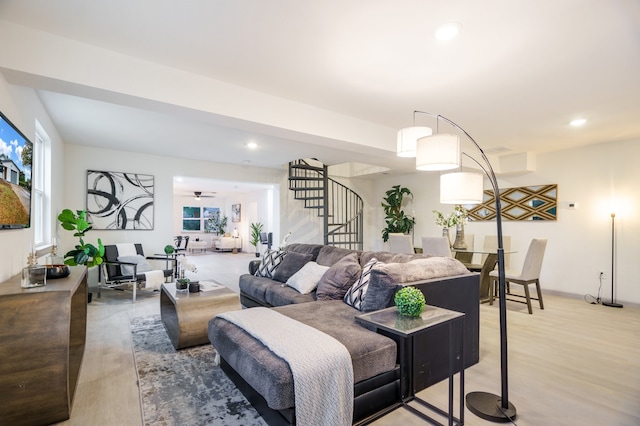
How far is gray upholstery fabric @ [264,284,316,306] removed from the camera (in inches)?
123

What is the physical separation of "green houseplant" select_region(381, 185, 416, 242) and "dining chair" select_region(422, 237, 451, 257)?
280 cm

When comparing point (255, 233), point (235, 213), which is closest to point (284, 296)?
point (255, 233)

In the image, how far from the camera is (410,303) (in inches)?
74.9

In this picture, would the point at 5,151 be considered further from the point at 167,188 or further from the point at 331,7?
the point at 167,188

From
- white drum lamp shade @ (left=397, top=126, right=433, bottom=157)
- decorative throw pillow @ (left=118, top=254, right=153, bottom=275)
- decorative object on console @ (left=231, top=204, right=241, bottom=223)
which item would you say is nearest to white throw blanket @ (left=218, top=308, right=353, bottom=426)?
white drum lamp shade @ (left=397, top=126, right=433, bottom=157)

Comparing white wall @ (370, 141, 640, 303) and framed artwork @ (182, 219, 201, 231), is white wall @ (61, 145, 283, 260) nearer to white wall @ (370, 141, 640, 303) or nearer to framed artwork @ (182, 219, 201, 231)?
white wall @ (370, 141, 640, 303)

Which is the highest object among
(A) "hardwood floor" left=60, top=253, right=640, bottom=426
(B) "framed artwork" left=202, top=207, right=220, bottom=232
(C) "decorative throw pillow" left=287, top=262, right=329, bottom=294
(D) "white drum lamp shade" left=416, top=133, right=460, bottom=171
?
(D) "white drum lamp shade" left=416, top=133, right=460, bottom=171

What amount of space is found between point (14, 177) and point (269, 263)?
2627 millimetres

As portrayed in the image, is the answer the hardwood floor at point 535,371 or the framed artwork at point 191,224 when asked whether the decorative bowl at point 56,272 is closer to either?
the hardwood floor at point 535,371

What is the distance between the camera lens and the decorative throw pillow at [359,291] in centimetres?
257

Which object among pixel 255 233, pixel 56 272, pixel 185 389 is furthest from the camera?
pixel 255 233

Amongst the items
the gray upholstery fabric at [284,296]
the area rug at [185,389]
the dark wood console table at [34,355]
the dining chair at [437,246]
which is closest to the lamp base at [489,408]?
the area rug at [185,389]

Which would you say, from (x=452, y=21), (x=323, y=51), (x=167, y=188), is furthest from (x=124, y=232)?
(x=452, y=21)

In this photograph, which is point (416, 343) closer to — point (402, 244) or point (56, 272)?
point (56, 272)
